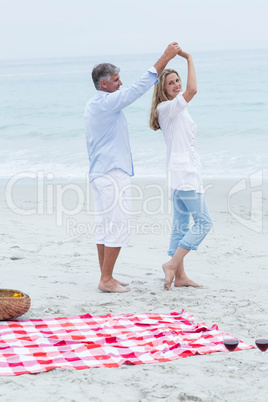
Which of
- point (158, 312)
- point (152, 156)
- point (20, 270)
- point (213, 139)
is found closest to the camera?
point (158, 312)

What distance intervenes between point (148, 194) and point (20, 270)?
4.24m

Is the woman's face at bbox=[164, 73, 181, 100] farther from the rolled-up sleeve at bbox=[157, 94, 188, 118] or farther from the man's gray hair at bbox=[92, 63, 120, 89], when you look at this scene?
the man's gray hair at bbox=[92, 63, 120, 89]

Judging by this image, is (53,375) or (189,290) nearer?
(53,375)

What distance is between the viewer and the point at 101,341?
371cm

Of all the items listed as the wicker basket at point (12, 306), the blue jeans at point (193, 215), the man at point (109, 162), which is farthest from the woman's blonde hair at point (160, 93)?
the wicker basket at point (12, 306)

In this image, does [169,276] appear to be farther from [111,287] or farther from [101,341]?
[101,341]

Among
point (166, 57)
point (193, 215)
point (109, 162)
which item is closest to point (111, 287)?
point (193, 215)

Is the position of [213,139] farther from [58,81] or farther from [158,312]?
[58,81]

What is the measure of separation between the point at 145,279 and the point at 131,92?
5.57 ft

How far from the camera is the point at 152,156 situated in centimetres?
1423

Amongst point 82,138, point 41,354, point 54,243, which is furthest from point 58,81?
point 41,354

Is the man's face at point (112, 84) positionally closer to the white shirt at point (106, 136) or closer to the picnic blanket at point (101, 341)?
the white shirt at point (106, 136)

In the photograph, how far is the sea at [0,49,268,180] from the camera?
12984mm

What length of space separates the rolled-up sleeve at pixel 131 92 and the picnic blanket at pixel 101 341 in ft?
5.14
